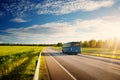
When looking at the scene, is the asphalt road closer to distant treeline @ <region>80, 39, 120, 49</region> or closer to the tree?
distant treeline @ <region>80, 39, 120, 49</region>

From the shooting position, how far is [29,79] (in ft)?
35.2

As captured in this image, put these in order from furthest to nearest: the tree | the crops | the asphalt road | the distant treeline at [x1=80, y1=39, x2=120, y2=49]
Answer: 1. the tree
2. the distant treeline at [x1=80, y1=39, x2=120, y2=49]
3. the crops
4. the asphalt road

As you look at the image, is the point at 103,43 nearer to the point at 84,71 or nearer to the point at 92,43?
the point at 92,43

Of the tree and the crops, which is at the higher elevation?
the tree

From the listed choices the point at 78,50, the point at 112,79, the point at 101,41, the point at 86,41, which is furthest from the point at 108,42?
the point at 112,79

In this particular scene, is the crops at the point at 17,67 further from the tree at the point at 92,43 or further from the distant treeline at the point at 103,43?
the tree at the point at 92,43

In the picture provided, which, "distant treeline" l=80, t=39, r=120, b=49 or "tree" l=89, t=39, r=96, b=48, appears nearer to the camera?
"distant treeline" l=80, t=39, r=120, b=49

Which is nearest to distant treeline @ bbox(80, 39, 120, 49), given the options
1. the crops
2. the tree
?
the tree

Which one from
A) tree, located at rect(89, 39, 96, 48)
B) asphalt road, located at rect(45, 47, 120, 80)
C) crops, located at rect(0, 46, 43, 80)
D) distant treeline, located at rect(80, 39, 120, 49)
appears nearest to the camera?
asphalt road, located at rect(45, 47, 120, 80)

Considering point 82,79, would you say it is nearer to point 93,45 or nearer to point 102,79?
point 102,79

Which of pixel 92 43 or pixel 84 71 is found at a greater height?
pixel 92 43

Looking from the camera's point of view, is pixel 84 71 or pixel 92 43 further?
pixel 92 43

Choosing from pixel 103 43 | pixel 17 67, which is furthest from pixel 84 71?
pixel 103 43

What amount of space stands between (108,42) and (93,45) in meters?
15.9
